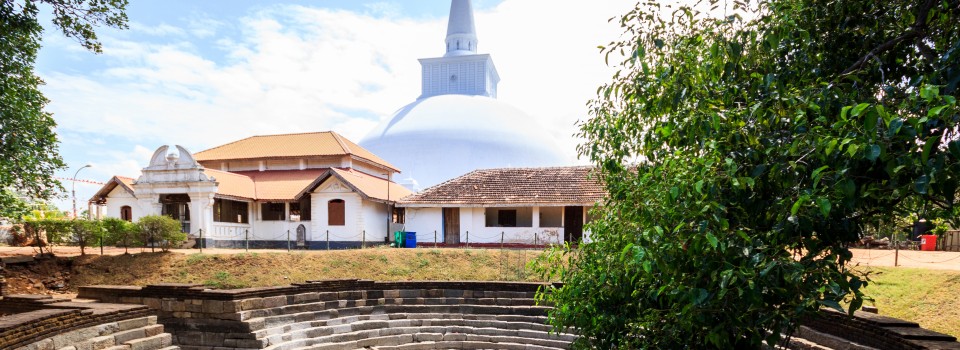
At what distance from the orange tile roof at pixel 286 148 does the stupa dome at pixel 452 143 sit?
10.7 m

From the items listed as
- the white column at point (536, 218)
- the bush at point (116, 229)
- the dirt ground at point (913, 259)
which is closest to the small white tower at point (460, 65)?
the white column at point (536, 218)

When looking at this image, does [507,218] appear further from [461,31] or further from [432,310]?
[461,31]

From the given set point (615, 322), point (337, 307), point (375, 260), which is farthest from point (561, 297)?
point (375, 260)

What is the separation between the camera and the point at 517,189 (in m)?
22.8

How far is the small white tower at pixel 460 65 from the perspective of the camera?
5128 centimetres

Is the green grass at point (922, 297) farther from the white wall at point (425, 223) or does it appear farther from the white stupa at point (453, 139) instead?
the white stupa at point (453, 139)

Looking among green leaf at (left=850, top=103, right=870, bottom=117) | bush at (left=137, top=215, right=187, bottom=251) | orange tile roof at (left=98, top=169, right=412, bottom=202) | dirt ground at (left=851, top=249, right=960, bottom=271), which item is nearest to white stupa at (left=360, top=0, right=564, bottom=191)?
orange tile roof at (left=98, top=169, right=412, bottom=202)

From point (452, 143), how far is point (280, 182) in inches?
680

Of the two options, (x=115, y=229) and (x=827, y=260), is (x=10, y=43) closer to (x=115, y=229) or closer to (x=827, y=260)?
(x=115, y=229)

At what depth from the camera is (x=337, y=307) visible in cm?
1254

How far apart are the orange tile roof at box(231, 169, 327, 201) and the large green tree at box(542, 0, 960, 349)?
19452 millimetres

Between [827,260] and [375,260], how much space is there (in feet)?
46.9

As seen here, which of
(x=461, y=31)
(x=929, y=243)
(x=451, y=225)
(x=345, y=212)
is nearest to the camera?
(x=929, y=243)

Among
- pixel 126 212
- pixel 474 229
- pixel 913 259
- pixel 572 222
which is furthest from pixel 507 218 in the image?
pixel 126 212
